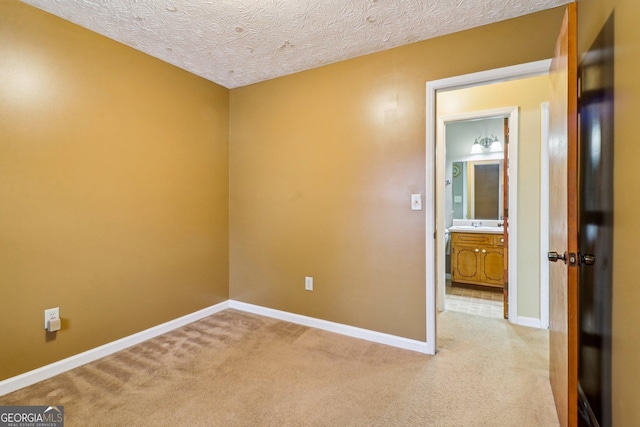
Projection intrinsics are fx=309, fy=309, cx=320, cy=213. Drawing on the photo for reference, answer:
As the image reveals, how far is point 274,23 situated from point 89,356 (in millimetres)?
2728

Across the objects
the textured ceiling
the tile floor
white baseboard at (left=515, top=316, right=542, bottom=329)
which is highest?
the textured ceiling

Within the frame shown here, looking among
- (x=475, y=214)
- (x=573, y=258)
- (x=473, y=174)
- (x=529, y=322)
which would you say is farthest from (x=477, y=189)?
(x=573, y=258)

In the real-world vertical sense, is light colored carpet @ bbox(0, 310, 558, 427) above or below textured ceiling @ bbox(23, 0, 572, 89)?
below

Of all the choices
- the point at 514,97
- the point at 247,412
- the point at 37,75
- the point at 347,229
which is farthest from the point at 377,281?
the point at 37,75

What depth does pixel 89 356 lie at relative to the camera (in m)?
2.27

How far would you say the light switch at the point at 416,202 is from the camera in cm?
239

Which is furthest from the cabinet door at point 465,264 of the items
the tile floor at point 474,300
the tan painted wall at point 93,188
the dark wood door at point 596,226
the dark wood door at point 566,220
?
the tan painted wall at point 93,188

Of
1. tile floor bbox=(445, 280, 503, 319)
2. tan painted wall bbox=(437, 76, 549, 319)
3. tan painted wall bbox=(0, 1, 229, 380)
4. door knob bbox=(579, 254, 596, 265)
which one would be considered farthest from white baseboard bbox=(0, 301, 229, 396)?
tan painted wall bbox=(437, 76, 549, 319)

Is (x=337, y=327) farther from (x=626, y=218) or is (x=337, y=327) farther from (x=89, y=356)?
(x=626, y=218)

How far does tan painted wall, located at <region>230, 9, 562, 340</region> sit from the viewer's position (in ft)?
7.74

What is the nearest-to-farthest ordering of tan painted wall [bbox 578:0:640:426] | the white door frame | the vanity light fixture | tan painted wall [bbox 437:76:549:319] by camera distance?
tan painted wall [bbox 578:0:640:426], the white door frame, tan painted wall [bbox 437:76:549:319], the vanity light fixture

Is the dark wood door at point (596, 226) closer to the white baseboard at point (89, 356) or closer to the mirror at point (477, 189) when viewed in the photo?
the mirror at point (477, 189)

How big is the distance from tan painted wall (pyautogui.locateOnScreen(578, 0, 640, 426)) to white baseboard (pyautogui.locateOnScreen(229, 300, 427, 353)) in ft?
4.23

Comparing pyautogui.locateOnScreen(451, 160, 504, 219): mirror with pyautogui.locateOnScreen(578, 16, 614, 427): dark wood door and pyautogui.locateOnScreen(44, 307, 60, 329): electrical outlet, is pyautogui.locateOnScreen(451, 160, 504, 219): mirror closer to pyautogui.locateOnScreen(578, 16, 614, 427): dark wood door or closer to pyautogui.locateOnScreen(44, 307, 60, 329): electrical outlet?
pyautogui.locateOnScreen(578, 16, 614, 427): dark wood door
